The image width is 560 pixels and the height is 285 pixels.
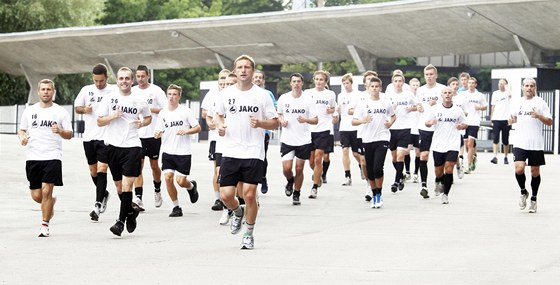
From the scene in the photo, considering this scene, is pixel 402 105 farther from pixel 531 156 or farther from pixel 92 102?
pixel 92 102

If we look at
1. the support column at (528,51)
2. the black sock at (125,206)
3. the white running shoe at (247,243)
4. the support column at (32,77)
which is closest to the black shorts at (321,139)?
the black sock at (125,206)

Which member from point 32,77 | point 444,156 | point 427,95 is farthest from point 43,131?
point 32,77

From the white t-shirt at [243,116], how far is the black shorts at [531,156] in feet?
18.9

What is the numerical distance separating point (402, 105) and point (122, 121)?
9.02 meters

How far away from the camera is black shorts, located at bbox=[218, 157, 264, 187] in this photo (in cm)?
1263

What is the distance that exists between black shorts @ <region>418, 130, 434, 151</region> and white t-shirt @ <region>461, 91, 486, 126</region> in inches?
232

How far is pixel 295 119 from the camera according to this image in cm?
1900

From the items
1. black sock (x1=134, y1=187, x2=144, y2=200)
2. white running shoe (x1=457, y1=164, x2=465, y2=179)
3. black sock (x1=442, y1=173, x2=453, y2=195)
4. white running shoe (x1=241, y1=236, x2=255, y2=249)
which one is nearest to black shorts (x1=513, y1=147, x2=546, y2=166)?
black sock (x1=442, y1=173, x2=453, y2=195)

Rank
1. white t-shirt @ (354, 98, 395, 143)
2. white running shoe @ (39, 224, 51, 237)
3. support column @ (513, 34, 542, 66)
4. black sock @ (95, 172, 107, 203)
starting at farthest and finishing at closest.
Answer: support column @ (513, 34, 542, 66)
white t-shirt @ (354, 98, 395, 143)
black sock @ (95, 172, 107, 203)
white running shoe @ (39, 224, 51, 237)

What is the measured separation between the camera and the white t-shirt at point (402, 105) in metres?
22.4

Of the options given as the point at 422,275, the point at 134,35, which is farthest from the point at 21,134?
the point at 134,35

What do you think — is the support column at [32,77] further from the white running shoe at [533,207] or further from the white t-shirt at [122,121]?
the white t-shirt at [122,121]

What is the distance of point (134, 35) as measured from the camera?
5056 centimetres

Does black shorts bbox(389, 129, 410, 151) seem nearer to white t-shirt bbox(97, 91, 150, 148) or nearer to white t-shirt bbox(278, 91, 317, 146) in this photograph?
white t-shirt bbox(278, 91, 317, 146)
